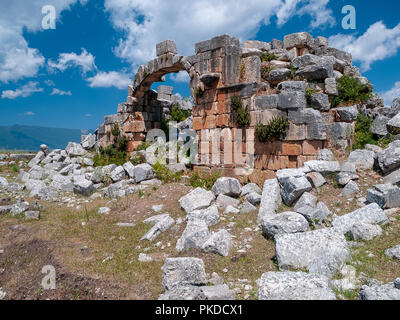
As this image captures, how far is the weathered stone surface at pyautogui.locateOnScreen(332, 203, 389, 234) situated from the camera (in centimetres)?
481

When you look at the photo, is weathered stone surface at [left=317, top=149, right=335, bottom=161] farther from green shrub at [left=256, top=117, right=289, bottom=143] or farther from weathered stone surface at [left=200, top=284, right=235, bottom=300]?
weathered stone surface at [left=200, top=284, right=235, bottom=300]

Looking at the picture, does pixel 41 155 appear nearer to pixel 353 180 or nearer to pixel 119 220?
pixel 119 220

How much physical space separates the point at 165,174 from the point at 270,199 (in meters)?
4.65

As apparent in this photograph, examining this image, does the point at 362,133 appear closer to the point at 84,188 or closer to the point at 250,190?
the point at 250,190

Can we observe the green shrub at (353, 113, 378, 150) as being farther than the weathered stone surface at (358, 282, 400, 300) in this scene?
Yes

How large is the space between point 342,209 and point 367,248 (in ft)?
4.77

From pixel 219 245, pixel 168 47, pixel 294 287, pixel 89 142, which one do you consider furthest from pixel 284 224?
pixel 89 142

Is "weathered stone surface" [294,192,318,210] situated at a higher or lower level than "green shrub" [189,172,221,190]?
lower

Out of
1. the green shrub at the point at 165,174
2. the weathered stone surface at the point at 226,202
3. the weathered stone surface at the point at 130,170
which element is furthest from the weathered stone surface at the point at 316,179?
the weathered stone surface at the point at 130,170

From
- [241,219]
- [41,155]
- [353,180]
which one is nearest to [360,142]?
[353,180]

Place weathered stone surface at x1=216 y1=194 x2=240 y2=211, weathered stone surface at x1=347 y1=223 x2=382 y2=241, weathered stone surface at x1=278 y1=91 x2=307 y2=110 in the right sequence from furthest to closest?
1. weathered stone surface at x1=278 y1=91 x2=307 y2=110
2. weathered stone surface at x1=216 y1=194 x2=240 y2=211
3. weathered stone surface at x1=347 y1=223 x2=382 y2=241

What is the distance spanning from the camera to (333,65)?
9234 millimetres

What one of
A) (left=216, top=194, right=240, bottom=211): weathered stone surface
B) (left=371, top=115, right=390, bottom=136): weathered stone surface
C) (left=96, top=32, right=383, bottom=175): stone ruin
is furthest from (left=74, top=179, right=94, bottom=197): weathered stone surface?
(left=371, top=115, right=390, bottom=136): weathered stone surface

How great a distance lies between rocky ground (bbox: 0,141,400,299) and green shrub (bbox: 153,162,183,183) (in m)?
0.96
